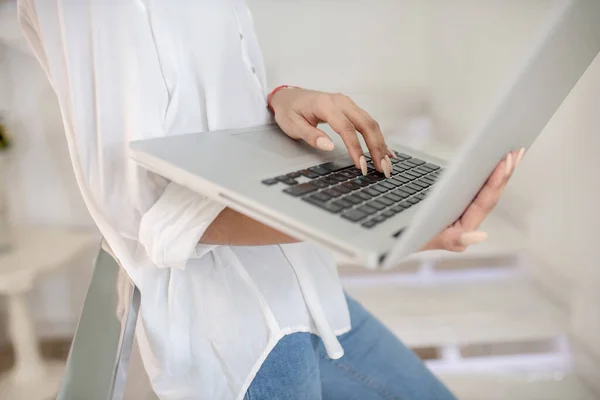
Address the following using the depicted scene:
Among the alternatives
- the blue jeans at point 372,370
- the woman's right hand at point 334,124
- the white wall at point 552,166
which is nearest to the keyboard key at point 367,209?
the woman's right hand at point 334,124

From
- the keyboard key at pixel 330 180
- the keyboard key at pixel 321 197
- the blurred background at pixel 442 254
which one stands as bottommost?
the blurred background at pixel 442 254

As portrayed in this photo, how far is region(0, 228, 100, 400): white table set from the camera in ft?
4.71

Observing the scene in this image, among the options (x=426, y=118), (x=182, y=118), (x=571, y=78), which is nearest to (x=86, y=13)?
(x=182, y=118)

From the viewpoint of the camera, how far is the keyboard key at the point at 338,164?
1.61 ft

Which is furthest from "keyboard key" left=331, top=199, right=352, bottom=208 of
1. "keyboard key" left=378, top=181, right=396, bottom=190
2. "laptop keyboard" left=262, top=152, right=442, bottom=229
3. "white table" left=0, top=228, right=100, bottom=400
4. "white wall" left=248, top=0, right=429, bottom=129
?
"white wall" left=248, top=0, right=429, bottom=129

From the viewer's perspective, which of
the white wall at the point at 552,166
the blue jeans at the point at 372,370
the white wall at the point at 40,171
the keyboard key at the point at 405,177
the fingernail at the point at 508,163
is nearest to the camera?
the fingernail at the point at 508,163

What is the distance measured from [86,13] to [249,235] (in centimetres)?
26

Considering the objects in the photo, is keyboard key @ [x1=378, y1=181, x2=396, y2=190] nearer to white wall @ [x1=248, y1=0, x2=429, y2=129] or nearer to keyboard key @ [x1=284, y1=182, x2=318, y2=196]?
keyboard key @ [x1=284, y1=182, x2=318, y2=196]

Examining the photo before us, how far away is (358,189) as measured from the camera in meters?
0.44

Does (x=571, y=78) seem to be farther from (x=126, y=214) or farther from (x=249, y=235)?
(x=126, y=214)

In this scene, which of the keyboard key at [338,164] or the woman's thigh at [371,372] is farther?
the woman's thigh at [371,372]

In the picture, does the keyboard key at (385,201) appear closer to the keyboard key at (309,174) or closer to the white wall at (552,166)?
the keyboard key at (309,174)

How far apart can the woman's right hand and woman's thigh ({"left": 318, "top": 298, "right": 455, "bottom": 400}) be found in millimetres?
321

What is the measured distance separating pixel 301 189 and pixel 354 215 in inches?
2.2
